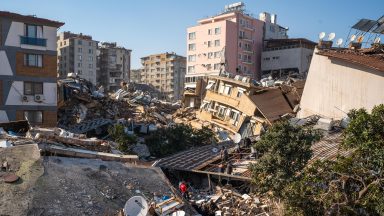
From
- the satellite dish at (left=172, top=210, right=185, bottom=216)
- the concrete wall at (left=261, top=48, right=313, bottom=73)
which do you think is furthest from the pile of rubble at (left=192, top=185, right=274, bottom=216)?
the concrete wall at (left=261, top=48, right=313, bottom=73)

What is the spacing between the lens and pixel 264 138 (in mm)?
15172

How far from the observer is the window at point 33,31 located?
1230 inches

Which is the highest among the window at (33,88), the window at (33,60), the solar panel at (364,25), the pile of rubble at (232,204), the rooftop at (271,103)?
the solar panel at (364,25)

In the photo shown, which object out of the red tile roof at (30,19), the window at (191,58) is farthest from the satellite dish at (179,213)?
the window at (191,58)

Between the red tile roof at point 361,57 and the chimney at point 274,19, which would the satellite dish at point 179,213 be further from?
the chimney at point 274,19

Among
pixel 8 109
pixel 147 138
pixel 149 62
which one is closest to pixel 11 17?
pixel 8 109

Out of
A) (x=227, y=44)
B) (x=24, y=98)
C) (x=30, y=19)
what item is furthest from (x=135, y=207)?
(x=227, y=44)

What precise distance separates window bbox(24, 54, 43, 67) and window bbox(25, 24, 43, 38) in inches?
58.1

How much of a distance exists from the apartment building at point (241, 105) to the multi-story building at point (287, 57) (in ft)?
63.4

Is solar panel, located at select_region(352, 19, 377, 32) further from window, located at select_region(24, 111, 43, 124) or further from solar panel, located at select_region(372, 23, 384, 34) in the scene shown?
window, located at select_region(24, 111, 43, 124)

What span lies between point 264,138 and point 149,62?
9015 centimetres

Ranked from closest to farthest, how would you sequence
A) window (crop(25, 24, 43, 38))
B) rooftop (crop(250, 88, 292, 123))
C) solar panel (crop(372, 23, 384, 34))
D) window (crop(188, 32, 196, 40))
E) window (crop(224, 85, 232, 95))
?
solar panel (crop(372, 23, 384, 34))
window (crop(25, 24, 43, 38))
rooftop (crop(250, 88, 292, 123))
window (crop(224, 85, 232, 95))
window (crop(188, 32, 196, 40))

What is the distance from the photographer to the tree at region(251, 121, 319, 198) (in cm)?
1438

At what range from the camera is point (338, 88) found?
2703 centimetres
